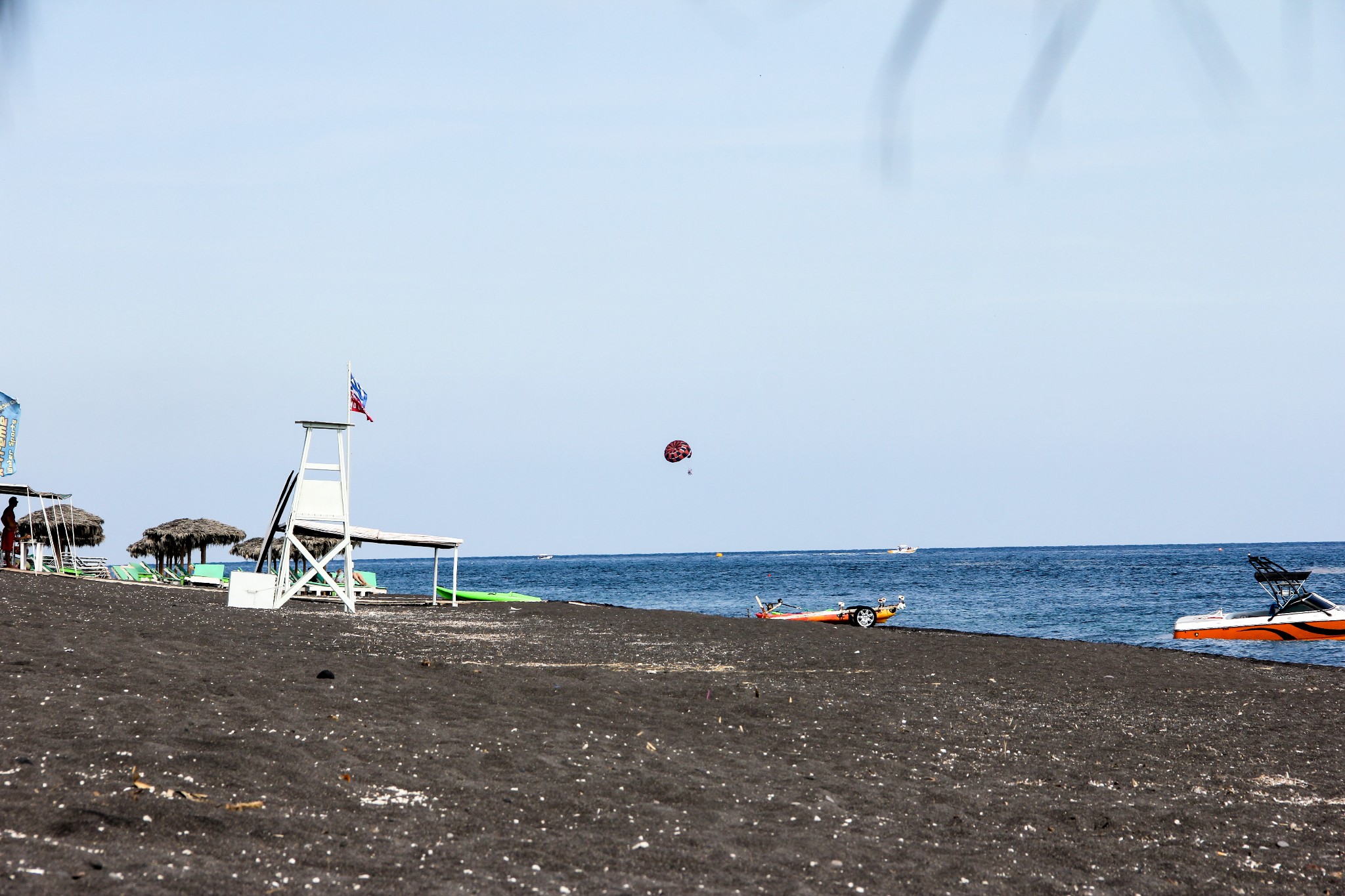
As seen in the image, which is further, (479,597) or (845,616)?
(479,597)

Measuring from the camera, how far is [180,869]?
18.8ft

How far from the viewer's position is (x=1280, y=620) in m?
30.5

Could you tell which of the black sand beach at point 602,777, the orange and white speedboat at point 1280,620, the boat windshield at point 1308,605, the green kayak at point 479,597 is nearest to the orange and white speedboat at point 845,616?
the green kayak at point 479,597

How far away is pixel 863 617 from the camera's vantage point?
36469 millimetres

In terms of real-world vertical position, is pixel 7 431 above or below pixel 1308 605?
above

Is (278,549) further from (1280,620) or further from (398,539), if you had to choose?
(1280,620)

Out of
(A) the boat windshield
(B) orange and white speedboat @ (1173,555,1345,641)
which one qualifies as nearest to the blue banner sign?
(B) orange and white speedboat @ (1173,555,1345,641)

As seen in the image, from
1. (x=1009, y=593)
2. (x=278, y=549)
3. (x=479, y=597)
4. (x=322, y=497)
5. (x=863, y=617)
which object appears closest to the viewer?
(x=322, y=497)

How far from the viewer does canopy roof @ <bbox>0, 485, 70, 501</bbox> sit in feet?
90.9

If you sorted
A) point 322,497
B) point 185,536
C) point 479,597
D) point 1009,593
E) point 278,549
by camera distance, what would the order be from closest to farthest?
point 322,497 → point 479,597 → point 278,549 → point 185,536 → point 1009,593

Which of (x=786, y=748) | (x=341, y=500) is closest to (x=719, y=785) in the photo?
(x=786, y=748)

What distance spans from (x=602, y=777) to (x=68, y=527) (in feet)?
121

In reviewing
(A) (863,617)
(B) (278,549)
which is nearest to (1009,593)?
(A) (863,617)

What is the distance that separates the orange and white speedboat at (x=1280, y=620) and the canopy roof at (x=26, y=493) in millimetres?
32793
